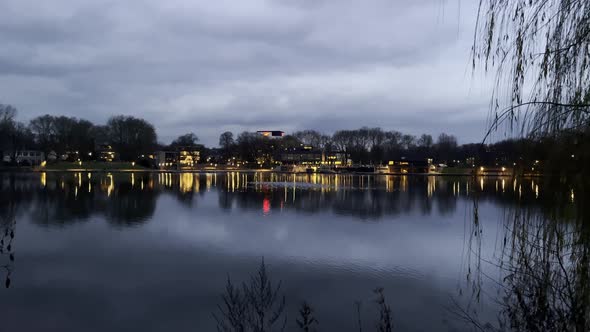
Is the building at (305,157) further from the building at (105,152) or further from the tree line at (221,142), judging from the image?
the building at (105,152)

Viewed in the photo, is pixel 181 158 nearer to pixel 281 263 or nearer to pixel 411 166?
pixel 411 166

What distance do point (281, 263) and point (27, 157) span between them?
4110 inches

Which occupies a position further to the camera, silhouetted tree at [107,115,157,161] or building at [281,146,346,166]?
building at [281,146,346,166]

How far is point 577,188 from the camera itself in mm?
3432

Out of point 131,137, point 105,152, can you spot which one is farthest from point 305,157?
point 105,152

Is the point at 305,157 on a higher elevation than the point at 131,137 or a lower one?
lower

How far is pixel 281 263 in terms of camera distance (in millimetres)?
12312

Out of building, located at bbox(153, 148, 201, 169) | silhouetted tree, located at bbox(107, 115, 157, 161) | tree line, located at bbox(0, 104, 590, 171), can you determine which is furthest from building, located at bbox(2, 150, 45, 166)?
building, located at bbox(153, 148, 201, 169)

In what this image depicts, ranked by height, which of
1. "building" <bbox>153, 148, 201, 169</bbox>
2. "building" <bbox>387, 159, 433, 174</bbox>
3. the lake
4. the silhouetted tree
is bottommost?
the lake

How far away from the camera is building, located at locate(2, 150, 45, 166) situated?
94.4m

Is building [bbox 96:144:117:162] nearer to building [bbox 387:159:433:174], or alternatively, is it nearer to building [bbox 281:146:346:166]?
building [bbox 281:146:346:166]

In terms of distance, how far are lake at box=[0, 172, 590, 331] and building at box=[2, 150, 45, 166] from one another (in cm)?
8533

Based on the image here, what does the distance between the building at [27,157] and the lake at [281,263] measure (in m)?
85.3

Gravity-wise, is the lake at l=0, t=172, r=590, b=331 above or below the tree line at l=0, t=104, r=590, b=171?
below
